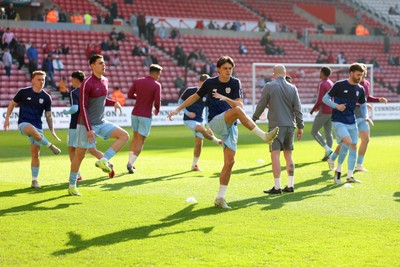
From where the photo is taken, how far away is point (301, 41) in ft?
170

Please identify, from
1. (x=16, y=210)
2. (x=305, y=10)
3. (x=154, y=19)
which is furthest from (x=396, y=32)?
(x=16, y=210)

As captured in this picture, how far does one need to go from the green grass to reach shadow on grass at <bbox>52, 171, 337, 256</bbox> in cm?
1

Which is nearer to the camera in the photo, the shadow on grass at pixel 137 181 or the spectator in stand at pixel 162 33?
the shadow on grass at pixel 137 181

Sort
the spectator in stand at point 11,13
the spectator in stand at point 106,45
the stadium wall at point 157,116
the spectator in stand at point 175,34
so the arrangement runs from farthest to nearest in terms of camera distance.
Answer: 1. the spectator in stand at point 175,34
2. the spectator in stand at point 106,45
3. the spectator in stand at point 11,13
4. the stadium wall at point 157,116

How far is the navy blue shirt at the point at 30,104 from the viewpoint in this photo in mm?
13641

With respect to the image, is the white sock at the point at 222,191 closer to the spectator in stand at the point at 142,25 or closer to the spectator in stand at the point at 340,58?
the spectator in stand at the point at 142,25

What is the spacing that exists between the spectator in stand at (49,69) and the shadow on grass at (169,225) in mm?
25124

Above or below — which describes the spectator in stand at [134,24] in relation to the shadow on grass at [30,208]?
above

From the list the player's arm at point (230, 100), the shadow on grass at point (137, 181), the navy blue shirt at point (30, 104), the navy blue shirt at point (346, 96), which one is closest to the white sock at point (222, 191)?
the player's arm at point (230, 100)

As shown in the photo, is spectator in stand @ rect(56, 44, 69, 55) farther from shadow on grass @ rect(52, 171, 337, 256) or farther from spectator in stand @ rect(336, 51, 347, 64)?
shadow on grass @ rect(52, 171, 337, 256)

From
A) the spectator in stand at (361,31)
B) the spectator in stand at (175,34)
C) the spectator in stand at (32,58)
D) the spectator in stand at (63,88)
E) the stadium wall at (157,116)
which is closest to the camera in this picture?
the stadium wall at (157,116)

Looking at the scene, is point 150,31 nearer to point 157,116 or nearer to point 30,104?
point 157,116

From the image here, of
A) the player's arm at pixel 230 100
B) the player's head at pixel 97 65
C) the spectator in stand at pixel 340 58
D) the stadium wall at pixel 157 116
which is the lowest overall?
the stadium wall at pixel 157 116

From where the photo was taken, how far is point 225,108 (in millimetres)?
11219
